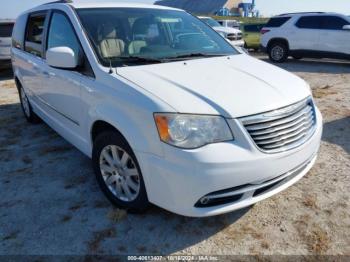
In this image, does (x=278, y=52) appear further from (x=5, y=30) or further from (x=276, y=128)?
(x=276, y=128)

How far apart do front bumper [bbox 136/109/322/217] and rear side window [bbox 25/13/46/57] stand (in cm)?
259

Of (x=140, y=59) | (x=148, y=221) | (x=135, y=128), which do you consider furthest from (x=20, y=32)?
(x=148, y=221)

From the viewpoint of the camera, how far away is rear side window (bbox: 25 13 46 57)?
4259 millimetres

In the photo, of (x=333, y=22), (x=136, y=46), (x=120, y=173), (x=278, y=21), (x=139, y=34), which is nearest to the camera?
(x=120, y=173)

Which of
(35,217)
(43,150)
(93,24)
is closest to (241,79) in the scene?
(93,24)

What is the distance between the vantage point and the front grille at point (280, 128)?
8.03ft

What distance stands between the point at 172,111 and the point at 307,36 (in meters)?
11.1

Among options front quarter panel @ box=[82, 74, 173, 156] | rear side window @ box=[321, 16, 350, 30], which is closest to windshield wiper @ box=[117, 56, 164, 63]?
front quarter panel @ box=[82, 74, 173, 156]

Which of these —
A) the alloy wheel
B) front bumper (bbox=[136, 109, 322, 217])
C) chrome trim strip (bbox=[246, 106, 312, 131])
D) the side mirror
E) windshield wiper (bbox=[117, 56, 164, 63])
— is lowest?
the alloy wheel

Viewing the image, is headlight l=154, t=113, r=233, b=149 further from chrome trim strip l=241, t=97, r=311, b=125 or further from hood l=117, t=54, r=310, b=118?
chrome trim strip l=241, t=97, r=311, b=125

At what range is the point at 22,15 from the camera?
538 cm

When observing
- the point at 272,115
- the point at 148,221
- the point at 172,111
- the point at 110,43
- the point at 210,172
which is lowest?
the point at 148,221

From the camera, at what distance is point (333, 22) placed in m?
11.6

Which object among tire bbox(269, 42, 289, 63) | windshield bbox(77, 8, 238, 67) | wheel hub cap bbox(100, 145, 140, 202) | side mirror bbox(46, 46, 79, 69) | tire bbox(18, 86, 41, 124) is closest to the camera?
wheel hub cap bbox(100, 145, 140, 202)
